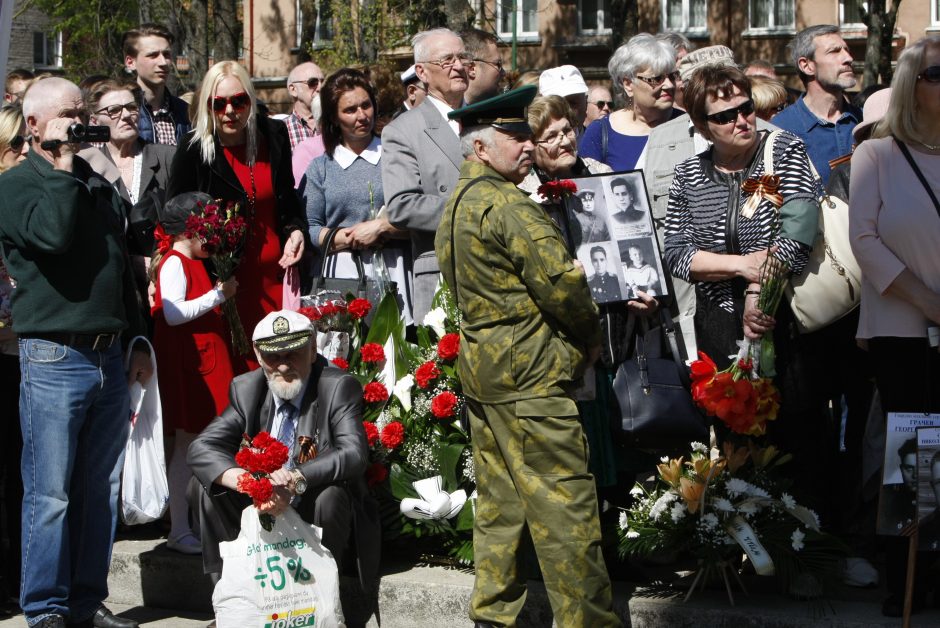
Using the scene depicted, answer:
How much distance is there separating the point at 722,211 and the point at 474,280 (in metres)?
1.40

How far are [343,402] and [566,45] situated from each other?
25231 millimetres

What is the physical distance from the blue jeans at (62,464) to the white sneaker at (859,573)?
125 inches

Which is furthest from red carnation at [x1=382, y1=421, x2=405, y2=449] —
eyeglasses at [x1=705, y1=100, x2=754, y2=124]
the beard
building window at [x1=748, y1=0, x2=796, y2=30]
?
building window at [x1=748, y1=0, x2=796, y2=30]

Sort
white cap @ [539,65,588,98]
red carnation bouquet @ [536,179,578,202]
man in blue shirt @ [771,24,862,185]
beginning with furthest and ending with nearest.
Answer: man in blue shirt @ [771,24,862,185]
white cap @ [539,65,588,98]
red carnation bouquet @ [536,179,578,202]

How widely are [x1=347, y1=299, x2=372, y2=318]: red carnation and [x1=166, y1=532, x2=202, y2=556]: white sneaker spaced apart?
1.34 m

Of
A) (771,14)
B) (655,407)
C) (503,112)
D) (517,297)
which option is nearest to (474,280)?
(517,297)

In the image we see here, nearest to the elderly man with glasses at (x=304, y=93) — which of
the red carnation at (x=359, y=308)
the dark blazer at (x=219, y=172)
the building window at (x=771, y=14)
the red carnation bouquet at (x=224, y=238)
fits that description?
the dark blazer at (x=219, y=172)

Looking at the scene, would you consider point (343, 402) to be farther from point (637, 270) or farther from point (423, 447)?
point (637, 270)

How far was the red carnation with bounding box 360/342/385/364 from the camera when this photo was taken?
6.48m

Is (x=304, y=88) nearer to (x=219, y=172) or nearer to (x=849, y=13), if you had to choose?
(x=219, y=172)

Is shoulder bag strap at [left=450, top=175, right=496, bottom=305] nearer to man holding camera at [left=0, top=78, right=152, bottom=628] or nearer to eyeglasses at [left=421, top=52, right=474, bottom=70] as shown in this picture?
man holding camera at [left=0, top=78, right=152, bottom=628]

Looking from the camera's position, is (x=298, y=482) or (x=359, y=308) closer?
(x=298, y=482)

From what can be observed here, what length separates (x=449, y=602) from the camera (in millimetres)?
5812

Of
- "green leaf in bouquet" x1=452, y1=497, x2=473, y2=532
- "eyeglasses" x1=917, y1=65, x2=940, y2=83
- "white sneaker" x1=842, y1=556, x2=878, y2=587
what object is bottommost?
"white sneaker" x1=842, y1=556, x2=878, y2=587
